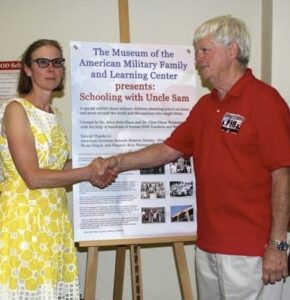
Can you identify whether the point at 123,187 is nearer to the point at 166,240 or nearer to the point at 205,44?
the point at 166,240

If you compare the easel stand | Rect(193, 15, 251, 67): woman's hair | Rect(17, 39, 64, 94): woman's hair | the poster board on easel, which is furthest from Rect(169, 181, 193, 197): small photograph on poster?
Rect(17, 39, 64, 94): woman's hair

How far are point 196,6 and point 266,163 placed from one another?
151cm

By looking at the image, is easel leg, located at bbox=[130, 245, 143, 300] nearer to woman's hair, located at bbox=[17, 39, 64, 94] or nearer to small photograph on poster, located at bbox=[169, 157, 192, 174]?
small photograph on poster, located at bbox=[169, 157, 192, 174]

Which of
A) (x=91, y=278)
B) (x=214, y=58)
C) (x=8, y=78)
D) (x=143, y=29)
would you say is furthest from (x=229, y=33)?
(x=8, y=78)

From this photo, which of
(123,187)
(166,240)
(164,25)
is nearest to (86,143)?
(123,187)

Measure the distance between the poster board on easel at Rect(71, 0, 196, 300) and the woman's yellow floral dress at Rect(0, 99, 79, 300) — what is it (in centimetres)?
20

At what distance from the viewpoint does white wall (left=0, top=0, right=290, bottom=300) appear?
2.83 m

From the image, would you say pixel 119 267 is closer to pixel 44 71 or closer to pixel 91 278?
pixel 91 278

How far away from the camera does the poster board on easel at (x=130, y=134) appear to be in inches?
90.9

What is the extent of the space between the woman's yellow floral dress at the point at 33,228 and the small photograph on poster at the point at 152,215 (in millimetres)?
432

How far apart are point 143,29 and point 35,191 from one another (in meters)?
1.38

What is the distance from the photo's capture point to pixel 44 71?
2.11 metres

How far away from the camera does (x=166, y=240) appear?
2375 millimetres

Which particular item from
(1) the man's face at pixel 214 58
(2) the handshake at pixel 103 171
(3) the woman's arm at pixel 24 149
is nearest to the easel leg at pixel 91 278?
(2) the handshake at pixel 103 171
